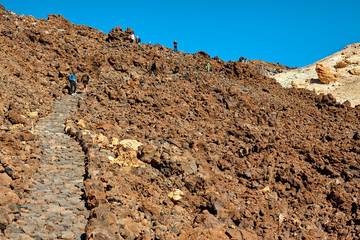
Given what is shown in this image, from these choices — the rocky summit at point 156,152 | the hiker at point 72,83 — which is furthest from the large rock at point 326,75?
the hiker at point 72,83

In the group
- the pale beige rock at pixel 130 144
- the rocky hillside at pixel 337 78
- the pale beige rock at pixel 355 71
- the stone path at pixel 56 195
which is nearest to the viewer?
the stone path at pixel 56 195

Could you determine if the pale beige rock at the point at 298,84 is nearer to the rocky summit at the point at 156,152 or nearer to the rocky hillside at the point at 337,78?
the rocky hillside at the point at 337,78

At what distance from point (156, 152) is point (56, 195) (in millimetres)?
3515

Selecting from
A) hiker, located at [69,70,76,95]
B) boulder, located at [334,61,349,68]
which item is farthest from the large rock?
hiker, located at [69,70,76,95]

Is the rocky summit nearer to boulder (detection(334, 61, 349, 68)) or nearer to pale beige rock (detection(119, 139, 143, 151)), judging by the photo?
pale beige rock (detection(119, 139, 143, 151))

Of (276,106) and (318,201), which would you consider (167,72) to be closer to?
(276,106)

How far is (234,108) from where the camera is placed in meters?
16.3

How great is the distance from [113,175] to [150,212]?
1455mm

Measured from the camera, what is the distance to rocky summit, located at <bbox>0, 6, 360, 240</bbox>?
21.4 feet

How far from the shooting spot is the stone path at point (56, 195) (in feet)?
17.6

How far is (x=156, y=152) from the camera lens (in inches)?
376

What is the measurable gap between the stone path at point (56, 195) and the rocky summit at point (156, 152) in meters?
0.03

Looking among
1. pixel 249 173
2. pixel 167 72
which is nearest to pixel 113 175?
pixel 249 173

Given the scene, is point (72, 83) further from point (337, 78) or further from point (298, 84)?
point (337, 78)
